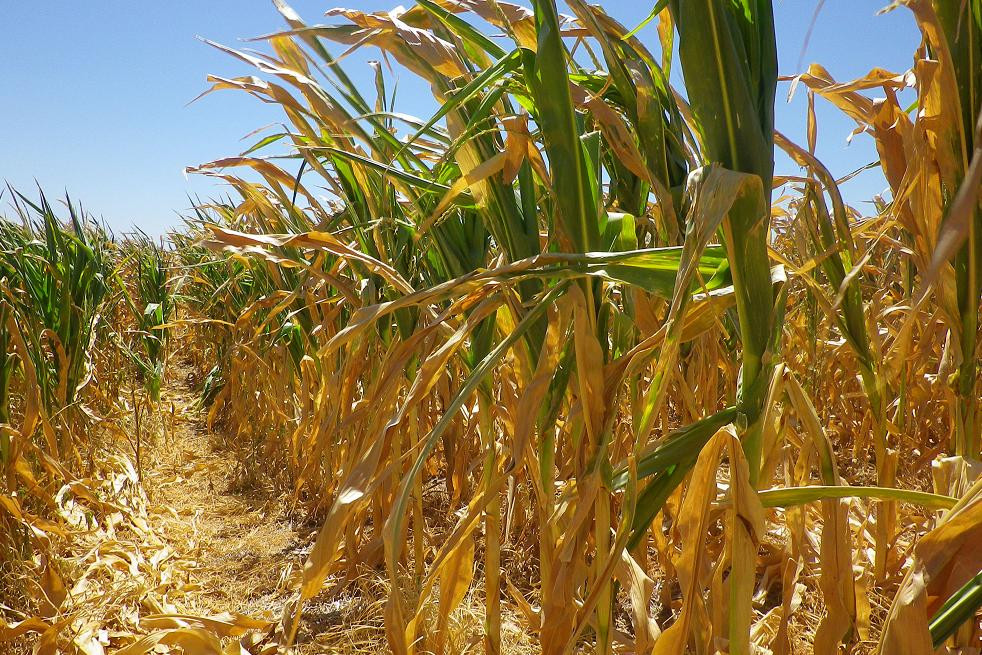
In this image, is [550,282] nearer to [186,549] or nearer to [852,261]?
[852,261]

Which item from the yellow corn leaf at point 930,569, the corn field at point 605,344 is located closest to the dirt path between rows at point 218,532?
the corn field at point 605,344

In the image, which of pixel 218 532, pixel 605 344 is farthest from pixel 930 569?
pixel 218 532

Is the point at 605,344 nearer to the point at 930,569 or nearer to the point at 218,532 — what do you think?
the point at 930,569

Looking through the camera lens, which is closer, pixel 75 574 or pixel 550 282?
pixel 550 282

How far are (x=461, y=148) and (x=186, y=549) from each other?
1.82 metres

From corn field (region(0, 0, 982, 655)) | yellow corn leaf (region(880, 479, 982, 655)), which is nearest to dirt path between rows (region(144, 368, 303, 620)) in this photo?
corn field (region(0, 0, 982, 655))

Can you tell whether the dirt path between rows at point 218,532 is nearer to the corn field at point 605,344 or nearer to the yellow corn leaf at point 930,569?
the corn field at point 605,344

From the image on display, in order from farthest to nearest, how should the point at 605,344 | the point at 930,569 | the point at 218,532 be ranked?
the point at 218,532 < the point at 605,344 < the point at 930,569

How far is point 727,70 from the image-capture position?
1.78ft

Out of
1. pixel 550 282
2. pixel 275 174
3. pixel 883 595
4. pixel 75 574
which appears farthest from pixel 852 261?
pixel 75 574

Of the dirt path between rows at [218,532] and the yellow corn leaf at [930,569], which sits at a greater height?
the yellow corn leaf at [930,569]

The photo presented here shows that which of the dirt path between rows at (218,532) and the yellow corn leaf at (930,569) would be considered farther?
the dirt path between rows at (218,532)

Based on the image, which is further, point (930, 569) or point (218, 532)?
point (218, 532)

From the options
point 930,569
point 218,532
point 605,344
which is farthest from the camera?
point 218,532
